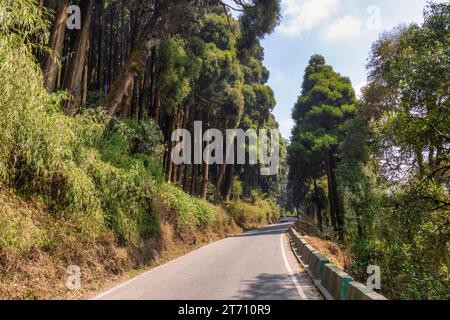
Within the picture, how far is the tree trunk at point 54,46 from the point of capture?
11047mm

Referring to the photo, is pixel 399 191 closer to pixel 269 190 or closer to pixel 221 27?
pixel 221 27

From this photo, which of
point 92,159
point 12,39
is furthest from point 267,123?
point 12,39

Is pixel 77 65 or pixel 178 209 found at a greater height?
pixel 77 65

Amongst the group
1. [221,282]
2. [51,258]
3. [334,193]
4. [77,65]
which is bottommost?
[221,282]

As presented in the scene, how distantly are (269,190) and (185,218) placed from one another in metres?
42.5

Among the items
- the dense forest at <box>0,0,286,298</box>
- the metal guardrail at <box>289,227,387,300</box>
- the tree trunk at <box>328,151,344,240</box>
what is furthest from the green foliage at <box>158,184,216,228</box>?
the tree trunk at <box>328,151,344,240</box>

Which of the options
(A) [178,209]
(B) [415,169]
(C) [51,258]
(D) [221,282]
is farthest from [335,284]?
(A) [178,209]

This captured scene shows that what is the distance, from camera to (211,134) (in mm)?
29219

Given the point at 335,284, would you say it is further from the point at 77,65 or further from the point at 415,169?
the point at 77,65

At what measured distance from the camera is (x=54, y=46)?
11.7 meters

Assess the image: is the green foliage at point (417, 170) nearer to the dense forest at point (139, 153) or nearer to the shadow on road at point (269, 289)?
the dense forest at point (139, 153)
